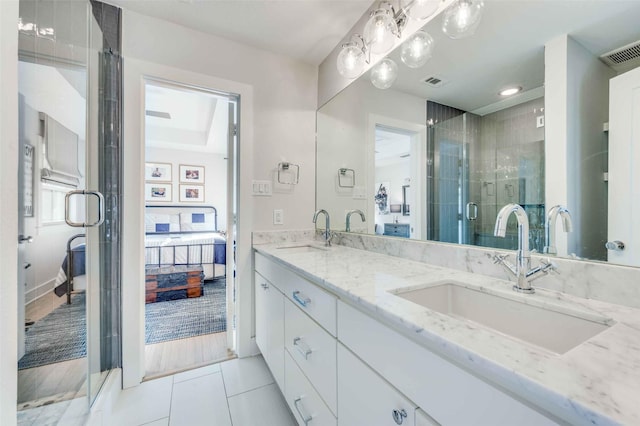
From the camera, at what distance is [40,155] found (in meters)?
0.99

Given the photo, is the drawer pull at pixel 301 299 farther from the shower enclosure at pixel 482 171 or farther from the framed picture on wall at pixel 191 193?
the framed picture on wall at pixel 191 193

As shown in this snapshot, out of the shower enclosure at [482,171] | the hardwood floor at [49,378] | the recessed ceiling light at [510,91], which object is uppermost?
the recessed ceiling light at [510,91]

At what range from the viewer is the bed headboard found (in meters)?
4.95

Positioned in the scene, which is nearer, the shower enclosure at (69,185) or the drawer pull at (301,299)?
the shower enclosure at (69,185)

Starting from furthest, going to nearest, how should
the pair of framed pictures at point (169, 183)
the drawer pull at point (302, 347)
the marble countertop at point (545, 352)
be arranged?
1. the pair of framed pictures at point (169, 183)
2. the drawer pull at point (302, 347)
3. the marble countertop at point (545, 352)

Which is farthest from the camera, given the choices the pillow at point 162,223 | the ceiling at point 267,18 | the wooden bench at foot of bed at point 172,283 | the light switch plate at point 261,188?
the pillow at point 162,223

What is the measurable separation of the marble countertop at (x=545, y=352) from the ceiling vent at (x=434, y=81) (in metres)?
0.98

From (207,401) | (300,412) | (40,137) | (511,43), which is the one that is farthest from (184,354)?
(511,43)

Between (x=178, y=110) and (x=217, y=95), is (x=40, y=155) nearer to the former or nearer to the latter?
(x=217, y=95)

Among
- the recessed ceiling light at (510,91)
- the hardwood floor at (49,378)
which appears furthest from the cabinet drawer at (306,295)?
the recessed ceiling light at (510,91)

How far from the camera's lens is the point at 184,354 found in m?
1.93

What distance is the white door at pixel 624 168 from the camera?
69cm

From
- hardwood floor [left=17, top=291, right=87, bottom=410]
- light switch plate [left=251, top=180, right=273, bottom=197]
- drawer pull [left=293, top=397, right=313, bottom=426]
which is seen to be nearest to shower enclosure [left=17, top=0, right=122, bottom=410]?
hardwood floor [left=17, top=291, right=87, bottom=410]

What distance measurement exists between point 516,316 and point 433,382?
45 centimetres
